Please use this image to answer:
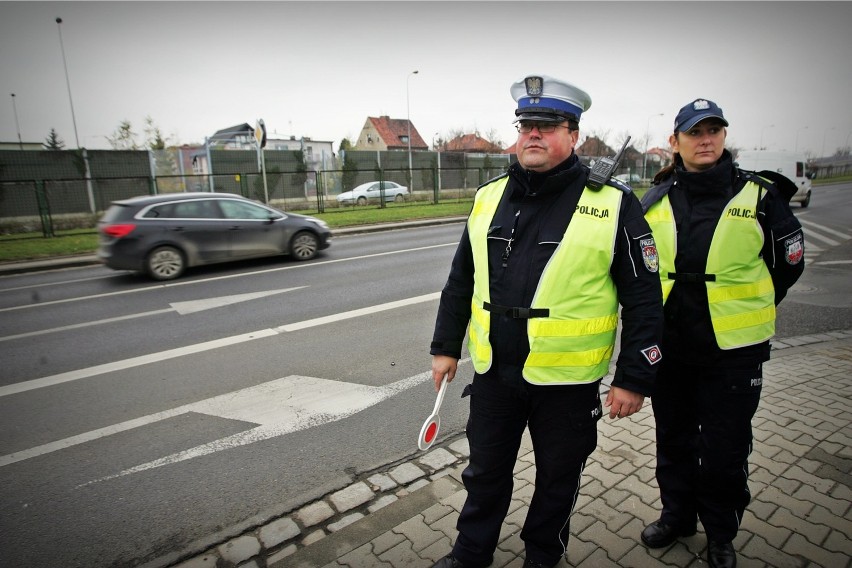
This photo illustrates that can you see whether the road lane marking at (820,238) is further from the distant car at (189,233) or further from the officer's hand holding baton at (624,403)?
the officer's hand holding baton at (624,403)

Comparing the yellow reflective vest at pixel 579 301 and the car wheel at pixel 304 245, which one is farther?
the car wheel at pixel 304 245

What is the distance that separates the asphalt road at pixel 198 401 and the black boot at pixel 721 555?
5.85 feet

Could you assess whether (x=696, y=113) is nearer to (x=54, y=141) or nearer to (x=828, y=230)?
(x=828, y=230)

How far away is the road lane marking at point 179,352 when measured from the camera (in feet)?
15.1

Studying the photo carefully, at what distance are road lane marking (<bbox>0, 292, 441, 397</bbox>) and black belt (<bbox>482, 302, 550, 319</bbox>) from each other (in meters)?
4.26

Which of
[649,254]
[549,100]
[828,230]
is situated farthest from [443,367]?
[828,230]

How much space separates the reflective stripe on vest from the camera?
2.17 meters

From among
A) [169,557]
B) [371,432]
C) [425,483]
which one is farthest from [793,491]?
[169,557]

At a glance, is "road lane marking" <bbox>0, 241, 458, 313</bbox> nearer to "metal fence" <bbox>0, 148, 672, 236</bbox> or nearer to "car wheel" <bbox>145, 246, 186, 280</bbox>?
"car wheel" <bbox>145, 246, 186, 280</bbox>

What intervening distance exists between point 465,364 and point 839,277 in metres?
7.46

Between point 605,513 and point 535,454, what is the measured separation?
2.76 ft

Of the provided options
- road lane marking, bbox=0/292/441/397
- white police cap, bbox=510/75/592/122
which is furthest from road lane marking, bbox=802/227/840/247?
white police cap, bbox=510/75/592/122

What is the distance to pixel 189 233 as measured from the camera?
929 cm

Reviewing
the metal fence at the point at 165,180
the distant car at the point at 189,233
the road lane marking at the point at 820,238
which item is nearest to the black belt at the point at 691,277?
the distant car at the point at 189,233
